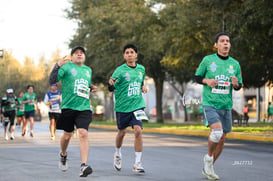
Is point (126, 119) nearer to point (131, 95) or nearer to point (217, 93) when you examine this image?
point (131, 95)

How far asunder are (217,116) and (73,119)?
2133mm

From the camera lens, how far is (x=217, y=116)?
8289mm

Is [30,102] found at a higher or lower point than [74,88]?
higher

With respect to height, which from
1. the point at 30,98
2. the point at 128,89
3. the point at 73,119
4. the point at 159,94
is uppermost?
the point at 159,94

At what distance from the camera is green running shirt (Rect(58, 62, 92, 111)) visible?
8.77 m

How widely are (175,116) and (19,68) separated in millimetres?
20262

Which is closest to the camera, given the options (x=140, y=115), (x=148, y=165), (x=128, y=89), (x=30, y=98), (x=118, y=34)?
(x=140, y=115)

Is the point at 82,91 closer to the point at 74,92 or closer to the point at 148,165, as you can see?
the point at 74,92

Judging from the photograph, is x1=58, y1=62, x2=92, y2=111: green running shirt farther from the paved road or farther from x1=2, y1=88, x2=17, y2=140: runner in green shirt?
x1=2, y1=88, x2=17, y2=140: runner in green shirt

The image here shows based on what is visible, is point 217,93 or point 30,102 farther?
point 30,102

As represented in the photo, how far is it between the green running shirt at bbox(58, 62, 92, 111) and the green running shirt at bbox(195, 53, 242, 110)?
1.71 meters

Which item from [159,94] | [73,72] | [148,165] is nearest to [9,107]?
[148,165]

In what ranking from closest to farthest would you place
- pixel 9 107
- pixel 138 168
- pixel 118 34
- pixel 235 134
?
1. pixel 138 168
2. pixel 9 107
3. pixel 235 134
4. pixel 118 34

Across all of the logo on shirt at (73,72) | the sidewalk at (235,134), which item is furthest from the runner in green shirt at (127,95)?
the sidewalk at (235,134)
